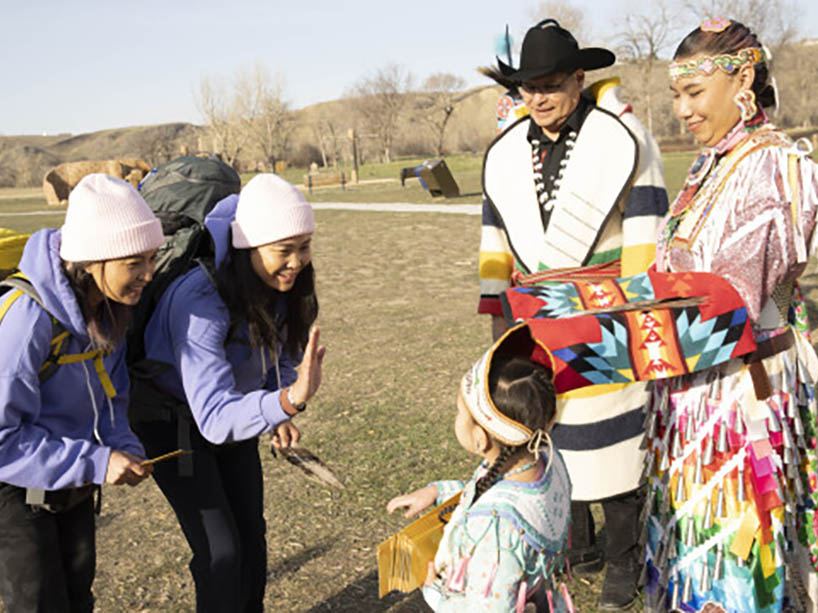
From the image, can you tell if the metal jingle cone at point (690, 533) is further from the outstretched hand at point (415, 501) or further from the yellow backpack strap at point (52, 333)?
the yellow backpack strap at point (52, 333)

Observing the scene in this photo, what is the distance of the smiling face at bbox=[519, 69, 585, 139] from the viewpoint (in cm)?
335

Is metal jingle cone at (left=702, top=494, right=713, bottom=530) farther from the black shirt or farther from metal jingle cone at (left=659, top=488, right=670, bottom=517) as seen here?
the black shirt

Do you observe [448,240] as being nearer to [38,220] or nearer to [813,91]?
[38,220]

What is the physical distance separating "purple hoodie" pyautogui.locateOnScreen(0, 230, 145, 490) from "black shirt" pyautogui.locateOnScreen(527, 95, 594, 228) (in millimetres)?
1897

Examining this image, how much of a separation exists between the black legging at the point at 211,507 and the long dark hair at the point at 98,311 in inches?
18.8

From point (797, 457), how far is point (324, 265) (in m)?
12.2

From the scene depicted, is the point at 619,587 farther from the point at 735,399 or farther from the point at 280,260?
the point at 280,260

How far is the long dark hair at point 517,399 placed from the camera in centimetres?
212

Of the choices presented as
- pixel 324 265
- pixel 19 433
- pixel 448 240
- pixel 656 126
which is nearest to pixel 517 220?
pixel 19 433

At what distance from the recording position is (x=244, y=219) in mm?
2779

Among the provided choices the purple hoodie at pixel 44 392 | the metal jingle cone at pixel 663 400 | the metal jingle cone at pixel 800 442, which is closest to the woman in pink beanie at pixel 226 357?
the purple hoodie at pixel 44 392

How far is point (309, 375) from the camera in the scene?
2.67m

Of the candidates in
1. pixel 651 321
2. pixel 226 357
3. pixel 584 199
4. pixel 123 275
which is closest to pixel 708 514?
pixel 651 321

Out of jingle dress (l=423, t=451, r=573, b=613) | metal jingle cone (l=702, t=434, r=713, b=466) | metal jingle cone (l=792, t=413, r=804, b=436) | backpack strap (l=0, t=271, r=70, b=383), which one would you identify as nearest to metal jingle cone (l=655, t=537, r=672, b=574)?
metal jingle cone (l=702, t=434, r=713, b=466)
